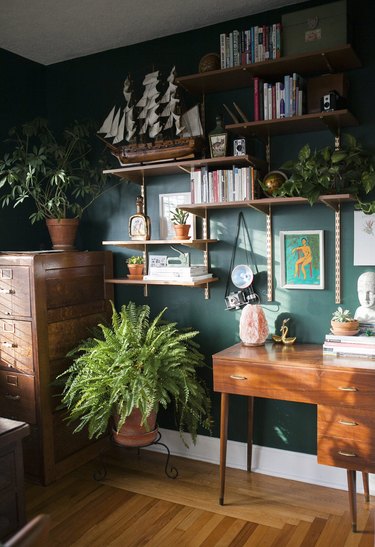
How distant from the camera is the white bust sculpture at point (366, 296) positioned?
269 centimetres

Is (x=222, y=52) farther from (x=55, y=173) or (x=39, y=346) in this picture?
(x=39, y=346)

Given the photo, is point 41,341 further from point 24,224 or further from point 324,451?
point 324,451

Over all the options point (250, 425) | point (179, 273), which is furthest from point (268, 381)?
point (179, 273)

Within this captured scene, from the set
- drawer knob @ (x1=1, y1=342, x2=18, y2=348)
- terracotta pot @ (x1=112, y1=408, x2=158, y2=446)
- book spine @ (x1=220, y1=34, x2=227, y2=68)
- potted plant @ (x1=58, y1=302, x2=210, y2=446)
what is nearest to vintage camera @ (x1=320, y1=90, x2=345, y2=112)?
book spine @ (x1=220, y1=34, x2=227, y2=68)

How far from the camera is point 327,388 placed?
2.47 metres

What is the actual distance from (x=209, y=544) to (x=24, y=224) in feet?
7.72

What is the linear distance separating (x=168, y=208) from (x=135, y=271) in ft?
1.51

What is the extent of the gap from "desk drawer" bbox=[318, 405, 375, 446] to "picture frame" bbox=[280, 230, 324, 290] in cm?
76

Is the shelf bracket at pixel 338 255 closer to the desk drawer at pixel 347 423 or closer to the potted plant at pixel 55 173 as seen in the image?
the desk drawer at pixel 347 423

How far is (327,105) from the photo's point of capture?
2.69m

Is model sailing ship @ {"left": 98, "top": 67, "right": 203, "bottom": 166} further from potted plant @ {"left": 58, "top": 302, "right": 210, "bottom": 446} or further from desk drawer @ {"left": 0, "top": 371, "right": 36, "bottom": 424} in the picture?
desk drawer @ {"left": 0, "top": 371, "right": 36, "bottom": 424}

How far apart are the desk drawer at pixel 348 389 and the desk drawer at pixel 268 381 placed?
0.05 metres

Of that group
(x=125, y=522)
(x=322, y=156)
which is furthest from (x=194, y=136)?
(x=125, y=522)

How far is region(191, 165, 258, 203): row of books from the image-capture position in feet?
9.58
